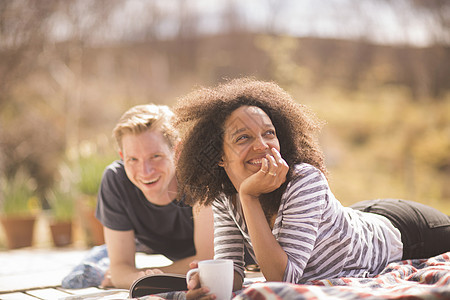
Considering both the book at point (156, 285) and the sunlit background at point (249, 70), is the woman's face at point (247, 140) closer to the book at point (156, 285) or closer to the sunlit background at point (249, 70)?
the book at point (156, 285)

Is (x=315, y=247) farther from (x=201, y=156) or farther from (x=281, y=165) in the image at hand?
(x=201, y=156)

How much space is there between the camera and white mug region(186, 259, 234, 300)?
5.39 feet

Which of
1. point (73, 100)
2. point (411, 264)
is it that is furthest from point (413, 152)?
point (411, 264)

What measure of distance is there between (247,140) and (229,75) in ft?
30.2

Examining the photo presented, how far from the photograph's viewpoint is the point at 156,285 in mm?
1973

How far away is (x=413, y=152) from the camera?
1011cm

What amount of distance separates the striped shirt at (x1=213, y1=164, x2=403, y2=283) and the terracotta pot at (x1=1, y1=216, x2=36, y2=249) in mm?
3784

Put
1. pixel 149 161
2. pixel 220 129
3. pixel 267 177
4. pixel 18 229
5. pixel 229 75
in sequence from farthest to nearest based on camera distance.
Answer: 1. pixel 229 75
2. pixel 18 229
3. pixel 149 161
4. pixel 220 129
5. pixel 267 177

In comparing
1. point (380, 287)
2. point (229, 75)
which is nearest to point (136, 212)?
point (380, 287)

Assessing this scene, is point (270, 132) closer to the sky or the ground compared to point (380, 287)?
closer to the sky

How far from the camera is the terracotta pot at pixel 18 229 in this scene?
5.27 m

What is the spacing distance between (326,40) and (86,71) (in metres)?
5.62

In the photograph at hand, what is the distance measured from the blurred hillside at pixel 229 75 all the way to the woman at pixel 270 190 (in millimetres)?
4431

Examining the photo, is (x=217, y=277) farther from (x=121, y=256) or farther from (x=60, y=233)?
(x=60, y=233)
